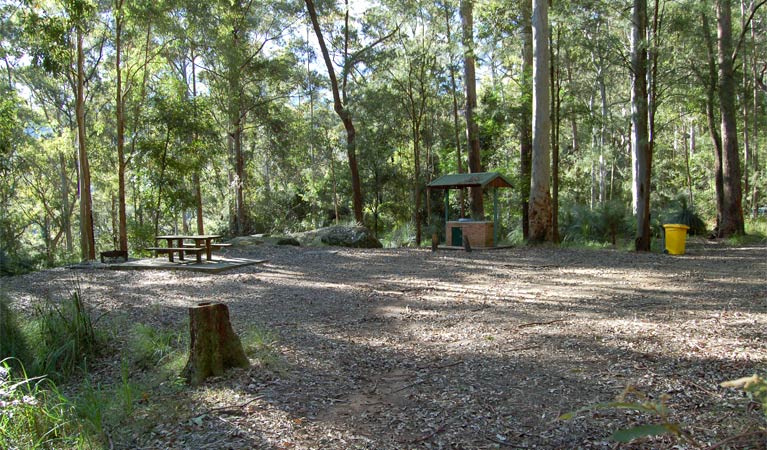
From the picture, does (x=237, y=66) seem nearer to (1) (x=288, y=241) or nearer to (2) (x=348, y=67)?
(2) (x=348, y=67)

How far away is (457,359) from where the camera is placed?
4309mm

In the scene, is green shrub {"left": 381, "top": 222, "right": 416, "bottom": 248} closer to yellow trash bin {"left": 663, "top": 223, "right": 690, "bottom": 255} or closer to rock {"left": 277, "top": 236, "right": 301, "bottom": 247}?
rock {"left": 277, "top": 236, "right": 301, "bottom": 247}

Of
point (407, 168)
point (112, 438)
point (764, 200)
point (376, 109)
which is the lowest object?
point (112, 438)

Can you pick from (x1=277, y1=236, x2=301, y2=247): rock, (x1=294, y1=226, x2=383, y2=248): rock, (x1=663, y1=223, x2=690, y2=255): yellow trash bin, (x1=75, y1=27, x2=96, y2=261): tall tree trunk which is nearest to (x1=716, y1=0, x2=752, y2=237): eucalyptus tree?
(x1=663, y1=223, x2=690, y2=255): yellow trash bin

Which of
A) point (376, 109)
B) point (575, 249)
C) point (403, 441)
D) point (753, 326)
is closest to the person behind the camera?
point (403, 441)

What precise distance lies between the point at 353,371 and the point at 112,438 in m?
1.79

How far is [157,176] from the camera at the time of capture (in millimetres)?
16359

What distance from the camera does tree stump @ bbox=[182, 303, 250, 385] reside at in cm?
394

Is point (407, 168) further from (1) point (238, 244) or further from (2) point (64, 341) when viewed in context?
(2) point (64, 341)

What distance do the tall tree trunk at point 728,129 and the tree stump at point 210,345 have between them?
1486 centimetres

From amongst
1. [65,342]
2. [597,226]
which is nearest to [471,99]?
[597,226]

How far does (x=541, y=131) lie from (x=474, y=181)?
212 centimetres

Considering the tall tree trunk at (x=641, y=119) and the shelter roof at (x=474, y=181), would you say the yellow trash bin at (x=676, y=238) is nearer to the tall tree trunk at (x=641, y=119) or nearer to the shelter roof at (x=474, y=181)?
the tall tree trunk at (x=641, y=119)

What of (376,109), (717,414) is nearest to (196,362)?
(717,414)
